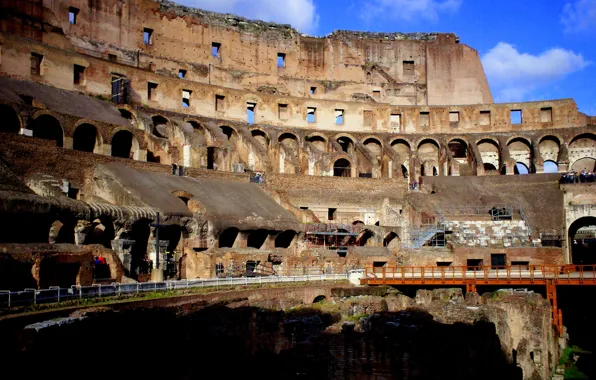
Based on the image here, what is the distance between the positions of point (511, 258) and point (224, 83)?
30.1m

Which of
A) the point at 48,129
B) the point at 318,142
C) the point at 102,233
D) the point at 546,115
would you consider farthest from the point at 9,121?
the point at 546,115

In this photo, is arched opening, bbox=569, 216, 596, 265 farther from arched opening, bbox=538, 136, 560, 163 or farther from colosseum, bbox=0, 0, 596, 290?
arched opening, bbox=538, 136, 560, 163

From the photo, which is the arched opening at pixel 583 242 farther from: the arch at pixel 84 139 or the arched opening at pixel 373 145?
the arch at pixel 84 139

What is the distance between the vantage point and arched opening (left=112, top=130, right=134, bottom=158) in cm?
3719

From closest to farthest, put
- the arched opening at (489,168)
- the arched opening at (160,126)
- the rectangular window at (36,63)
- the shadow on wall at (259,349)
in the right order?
1. the shadow on wall at (259,349)
2. the rectangular window at (36,63)
3. the arched opening at (160,126)
4. the arched opening at (489,168)

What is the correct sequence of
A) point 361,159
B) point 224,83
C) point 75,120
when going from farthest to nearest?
point 224,83
point 361,159
point 75,120

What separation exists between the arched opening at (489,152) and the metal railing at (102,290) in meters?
31.0

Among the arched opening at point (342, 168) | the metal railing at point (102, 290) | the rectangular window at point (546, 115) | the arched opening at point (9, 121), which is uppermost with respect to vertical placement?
the rectangular window at point (546, 115)

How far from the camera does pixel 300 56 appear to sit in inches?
2270

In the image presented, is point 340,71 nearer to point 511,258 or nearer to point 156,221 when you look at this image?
point 511,258

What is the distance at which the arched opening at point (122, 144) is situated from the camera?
3719 cm

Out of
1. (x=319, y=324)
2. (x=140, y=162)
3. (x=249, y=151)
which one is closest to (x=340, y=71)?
(x=249, y=151)

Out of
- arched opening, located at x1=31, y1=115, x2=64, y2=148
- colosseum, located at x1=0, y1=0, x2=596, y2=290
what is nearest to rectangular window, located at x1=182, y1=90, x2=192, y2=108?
colosseum, located at x1=0, y1=0, x2=596, y2=290

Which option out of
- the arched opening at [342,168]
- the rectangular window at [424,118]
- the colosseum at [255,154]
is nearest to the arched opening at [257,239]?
the colosseum at [255,154]
